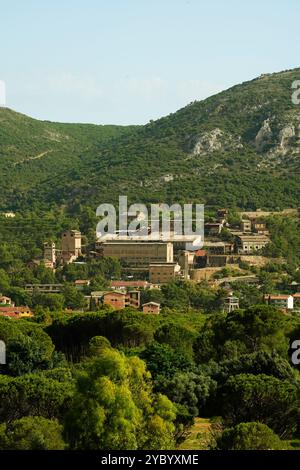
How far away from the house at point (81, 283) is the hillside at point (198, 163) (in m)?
22.2

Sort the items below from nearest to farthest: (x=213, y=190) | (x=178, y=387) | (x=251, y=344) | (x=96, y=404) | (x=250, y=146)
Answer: (x=96, y=404) → (x=178, y=387) → (x=251, y=344) → (x=213, y=190) → (x=250, y=146)

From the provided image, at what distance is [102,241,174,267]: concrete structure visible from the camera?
70438 mm

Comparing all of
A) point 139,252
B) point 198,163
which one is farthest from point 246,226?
point 198,163

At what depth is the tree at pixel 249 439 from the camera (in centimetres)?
2031

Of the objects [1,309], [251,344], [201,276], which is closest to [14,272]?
[201,276]

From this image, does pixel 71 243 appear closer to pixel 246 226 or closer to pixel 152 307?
pixel 246 226

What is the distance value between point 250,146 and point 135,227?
3024cm

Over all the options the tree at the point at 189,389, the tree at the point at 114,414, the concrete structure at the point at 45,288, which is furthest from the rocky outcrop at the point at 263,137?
the tree at the point at 114,414

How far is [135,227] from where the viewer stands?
3088 inches

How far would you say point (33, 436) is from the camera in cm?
2038

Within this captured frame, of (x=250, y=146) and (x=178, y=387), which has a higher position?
(x=250, y=146)

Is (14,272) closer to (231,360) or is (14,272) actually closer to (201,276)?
(201,276)

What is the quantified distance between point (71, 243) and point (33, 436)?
5365cm

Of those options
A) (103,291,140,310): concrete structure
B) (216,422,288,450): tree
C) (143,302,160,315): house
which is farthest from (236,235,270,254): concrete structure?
(216,422,288,450): tree
